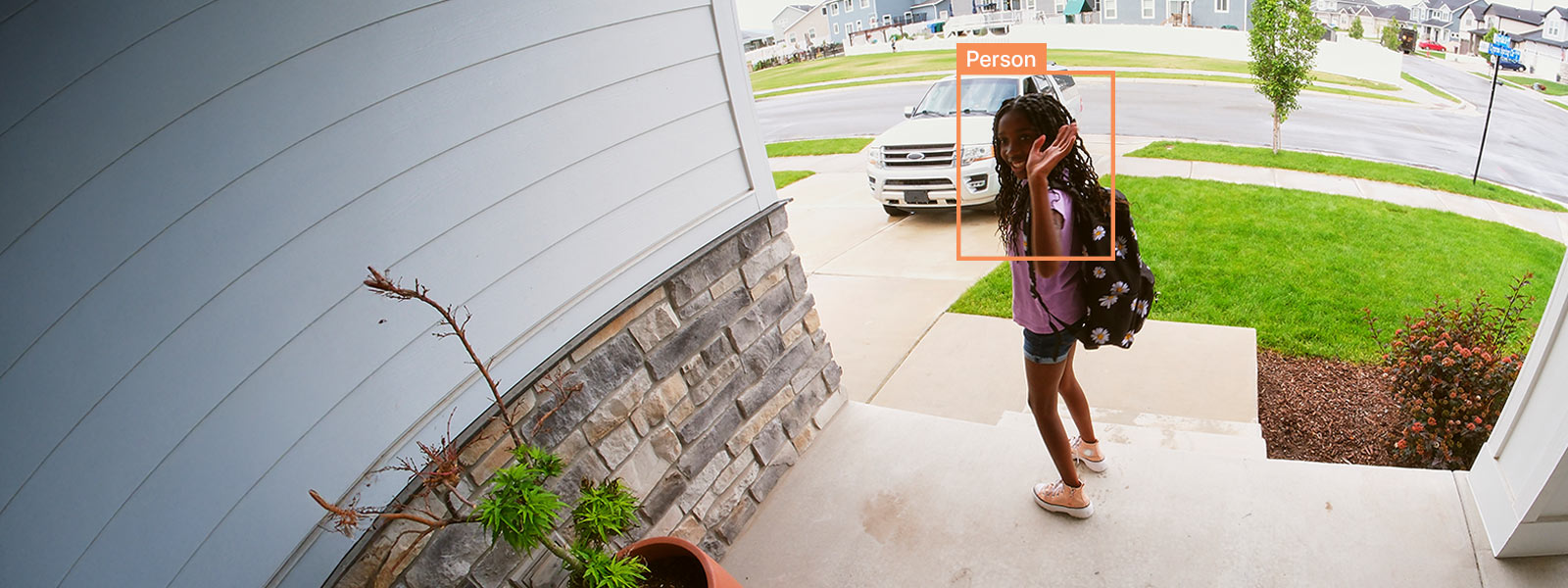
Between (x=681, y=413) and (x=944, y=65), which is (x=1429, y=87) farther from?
(x=681, y=413)

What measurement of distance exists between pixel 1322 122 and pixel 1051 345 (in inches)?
636

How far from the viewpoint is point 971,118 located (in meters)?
7.75

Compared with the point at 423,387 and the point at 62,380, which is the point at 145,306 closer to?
the point at 62,380

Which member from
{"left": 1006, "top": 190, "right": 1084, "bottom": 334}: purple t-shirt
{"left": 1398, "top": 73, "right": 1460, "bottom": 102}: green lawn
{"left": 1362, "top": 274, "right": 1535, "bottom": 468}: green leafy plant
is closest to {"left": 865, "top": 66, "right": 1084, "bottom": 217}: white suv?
{"left": 1362, "top": 274, "right": 1535, "bottom": 468}: green leafy plant

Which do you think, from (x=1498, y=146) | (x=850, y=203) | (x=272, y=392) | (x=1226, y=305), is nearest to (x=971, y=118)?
(x=850, y=203)

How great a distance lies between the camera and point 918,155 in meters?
7.20

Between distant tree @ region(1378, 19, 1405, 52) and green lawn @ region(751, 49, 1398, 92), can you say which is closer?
green lawn @ region(751, 49, 1398, 92)

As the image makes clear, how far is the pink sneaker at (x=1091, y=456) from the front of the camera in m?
2.77

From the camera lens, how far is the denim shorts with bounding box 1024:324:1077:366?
2.24m

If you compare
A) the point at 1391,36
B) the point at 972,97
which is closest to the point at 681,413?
the point at 972,97

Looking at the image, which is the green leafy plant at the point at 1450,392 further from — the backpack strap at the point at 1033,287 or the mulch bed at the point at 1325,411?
the backpack strap at the point at 1033,287

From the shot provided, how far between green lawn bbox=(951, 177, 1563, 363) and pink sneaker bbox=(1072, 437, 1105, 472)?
229 cm

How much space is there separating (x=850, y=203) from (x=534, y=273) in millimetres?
7068

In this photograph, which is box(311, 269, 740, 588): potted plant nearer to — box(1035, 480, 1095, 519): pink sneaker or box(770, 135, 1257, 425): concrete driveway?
box(1035, 480, 1095, 519): pink sneaker
